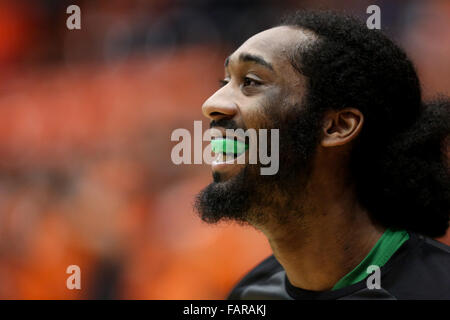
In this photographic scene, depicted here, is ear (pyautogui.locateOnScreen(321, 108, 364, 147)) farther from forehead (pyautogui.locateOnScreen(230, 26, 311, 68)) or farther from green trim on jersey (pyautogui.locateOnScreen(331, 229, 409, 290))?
green trim on jersey (pyautogui.locateOnScreen(331, 229, 409, 290))

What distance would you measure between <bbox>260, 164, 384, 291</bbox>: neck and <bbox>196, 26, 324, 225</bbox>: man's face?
0.10m

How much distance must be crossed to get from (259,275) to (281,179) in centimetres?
71

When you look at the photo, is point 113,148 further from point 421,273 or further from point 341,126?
point 421,273

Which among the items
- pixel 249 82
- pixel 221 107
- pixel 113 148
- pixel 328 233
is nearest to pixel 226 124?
pixel 221 107

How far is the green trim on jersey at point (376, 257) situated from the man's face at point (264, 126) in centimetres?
40

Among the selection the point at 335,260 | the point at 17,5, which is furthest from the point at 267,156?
the point at 17,5

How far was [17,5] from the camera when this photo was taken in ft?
19.8

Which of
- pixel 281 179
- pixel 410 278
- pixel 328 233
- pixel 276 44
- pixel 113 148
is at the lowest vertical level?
pixel 410 278

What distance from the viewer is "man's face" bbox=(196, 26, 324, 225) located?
7.80 ft

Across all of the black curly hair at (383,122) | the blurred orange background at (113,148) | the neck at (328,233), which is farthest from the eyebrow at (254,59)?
the blurred orange background at (113,148)

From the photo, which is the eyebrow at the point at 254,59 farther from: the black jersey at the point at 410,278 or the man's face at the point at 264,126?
the black jersey at the point at 410,278

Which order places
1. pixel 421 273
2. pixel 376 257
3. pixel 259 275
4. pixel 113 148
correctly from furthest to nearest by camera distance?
pixel 113 148 → pixel 259 275 → pixel 376 257 → pixel 421 273

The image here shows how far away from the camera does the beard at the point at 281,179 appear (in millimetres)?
2381

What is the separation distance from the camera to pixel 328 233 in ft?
7.84
